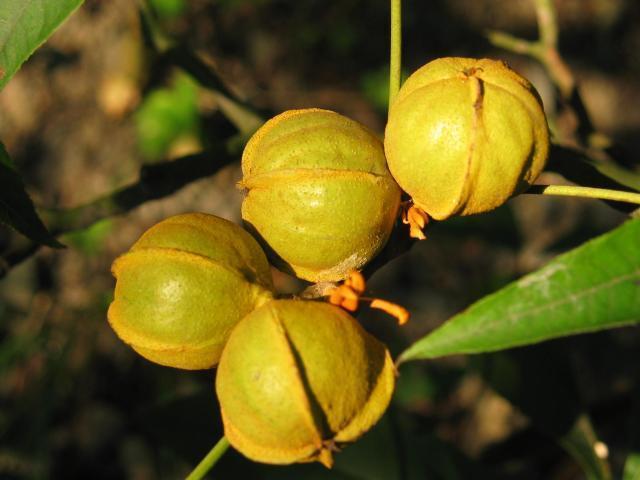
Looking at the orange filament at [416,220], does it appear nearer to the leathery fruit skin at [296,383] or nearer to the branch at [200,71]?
the leathery fruit skin at [296,383]

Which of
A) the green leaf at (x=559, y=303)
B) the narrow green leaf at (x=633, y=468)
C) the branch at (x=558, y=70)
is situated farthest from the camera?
the branch at (x=558, y=70)

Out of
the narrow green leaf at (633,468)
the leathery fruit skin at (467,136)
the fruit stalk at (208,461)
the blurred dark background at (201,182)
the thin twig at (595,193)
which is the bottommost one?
the blurred dark background at (201,182)

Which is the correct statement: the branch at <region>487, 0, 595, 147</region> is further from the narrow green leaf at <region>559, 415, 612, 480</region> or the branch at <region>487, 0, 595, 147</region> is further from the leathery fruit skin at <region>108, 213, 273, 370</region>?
the leathery fruit skin at <region>108, 213, 273, 370</region>

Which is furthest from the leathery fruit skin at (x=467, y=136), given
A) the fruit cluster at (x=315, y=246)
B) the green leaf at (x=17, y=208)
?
the green leaf at (x=17, y=208)

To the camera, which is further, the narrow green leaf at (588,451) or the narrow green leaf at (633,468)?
the narrow green leaf at (588,451)

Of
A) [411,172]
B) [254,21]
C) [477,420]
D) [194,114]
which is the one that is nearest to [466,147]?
[411,172]

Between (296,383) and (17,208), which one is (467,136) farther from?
(17,208)

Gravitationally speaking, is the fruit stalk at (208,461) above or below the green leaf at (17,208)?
below

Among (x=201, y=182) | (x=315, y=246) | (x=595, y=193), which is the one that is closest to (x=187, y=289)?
(x=315, y=246)

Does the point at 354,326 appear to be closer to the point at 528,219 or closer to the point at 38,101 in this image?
the point at 528,219
